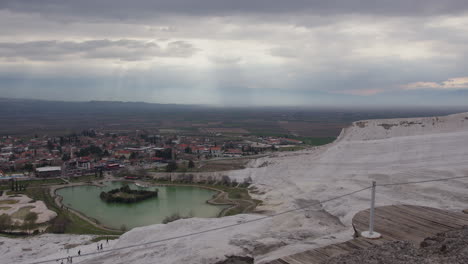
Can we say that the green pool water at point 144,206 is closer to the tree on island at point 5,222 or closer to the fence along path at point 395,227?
the tree on island at point 5,222

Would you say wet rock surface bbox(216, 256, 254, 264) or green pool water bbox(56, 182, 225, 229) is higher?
wet rock surface bbox(216, 256, 254, 264)

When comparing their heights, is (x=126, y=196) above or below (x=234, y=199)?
below

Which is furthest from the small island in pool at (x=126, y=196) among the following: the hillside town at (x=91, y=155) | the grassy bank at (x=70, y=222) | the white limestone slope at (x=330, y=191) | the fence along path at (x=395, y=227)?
the fence along path at (x=395, y=227)

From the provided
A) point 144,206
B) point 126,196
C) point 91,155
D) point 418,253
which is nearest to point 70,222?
point 144,206

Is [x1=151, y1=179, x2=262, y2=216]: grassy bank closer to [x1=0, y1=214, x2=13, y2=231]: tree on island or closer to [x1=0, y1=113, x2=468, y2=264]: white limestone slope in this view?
[x1=0, y1=113, x2=468, y2=264]: white limestone slope

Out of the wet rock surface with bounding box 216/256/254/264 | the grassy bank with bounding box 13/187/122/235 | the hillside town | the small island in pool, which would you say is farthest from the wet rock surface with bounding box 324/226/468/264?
the hillside town

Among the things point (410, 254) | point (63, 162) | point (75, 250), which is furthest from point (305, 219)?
point (63, 162)

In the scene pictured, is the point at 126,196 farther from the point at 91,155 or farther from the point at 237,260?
the point at 91,155

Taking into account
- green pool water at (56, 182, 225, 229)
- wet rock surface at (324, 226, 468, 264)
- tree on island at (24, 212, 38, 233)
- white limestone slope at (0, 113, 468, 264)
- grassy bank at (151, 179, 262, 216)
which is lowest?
green pool water at (56, 182, 225, 229)
